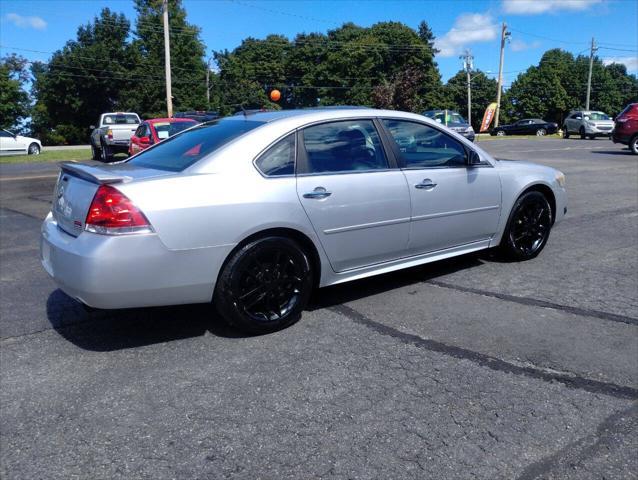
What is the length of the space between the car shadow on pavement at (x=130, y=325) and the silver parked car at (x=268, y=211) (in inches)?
16.4

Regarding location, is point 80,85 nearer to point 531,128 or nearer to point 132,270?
point 531,128

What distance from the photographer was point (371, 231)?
436 cm

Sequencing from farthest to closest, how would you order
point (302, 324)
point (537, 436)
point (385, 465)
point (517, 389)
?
point (302, 324) < point (517, 389) < point (537, 436) < point (385, 465)

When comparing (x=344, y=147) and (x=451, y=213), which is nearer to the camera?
(x=344, y=147)

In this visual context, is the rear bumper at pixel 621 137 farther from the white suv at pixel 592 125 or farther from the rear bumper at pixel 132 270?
the rear bumper at pixel 132 270

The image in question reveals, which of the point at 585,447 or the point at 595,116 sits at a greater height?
the point at 595,116

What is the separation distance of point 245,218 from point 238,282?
433 millimetres

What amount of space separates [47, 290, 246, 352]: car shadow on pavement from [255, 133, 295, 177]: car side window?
3.83 ft

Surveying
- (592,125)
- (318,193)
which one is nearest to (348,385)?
(318,193)

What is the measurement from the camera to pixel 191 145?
4.32 m

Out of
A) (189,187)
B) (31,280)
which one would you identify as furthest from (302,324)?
(31,280)

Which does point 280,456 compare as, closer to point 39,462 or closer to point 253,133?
point 39,462

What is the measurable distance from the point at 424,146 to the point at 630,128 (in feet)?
58.8

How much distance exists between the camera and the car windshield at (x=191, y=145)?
159 inches
